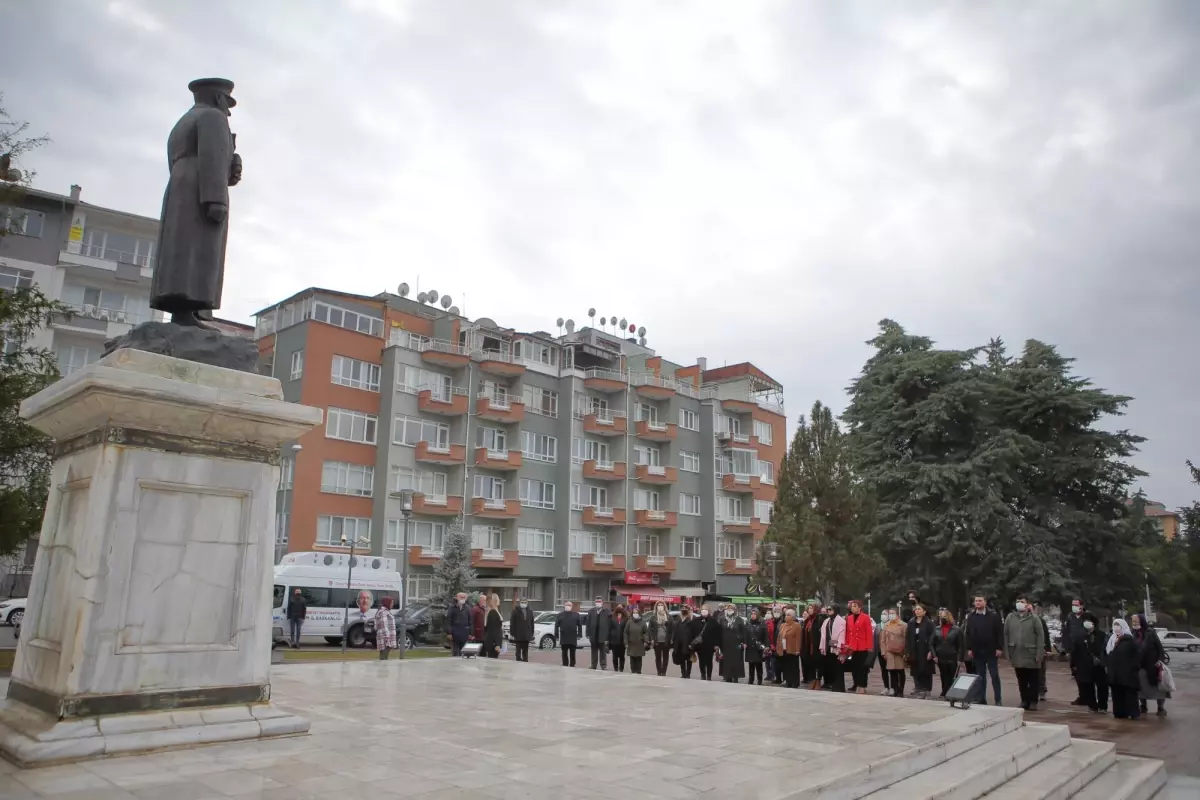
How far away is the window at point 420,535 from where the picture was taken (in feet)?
136

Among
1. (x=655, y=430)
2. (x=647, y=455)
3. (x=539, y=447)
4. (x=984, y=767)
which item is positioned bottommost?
(x=984, y=767)

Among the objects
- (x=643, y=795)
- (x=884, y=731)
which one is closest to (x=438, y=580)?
(x=884, y=731)

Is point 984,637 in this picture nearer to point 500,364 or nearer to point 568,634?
point 568,634

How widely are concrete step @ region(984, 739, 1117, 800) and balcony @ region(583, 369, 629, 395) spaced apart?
41.9 meters

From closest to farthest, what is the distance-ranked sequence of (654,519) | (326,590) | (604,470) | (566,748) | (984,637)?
(566,748), (984,637), (326,590), (604,470), (654,519)

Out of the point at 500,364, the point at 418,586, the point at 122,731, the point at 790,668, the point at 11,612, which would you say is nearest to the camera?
the point at 122,731

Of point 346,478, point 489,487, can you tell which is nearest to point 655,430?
point 489,487

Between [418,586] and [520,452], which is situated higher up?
[520,452]

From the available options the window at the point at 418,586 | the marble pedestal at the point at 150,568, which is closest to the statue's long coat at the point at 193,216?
the marble pedestal at the point at 150,568

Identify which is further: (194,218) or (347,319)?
(347,319)

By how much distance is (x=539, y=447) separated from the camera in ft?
161

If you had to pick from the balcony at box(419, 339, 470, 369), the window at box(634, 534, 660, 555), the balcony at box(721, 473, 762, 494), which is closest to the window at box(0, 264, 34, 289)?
the balcony at box(419, 339, 470, 369)

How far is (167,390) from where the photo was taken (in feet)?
19.9

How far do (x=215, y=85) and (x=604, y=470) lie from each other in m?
44.0
